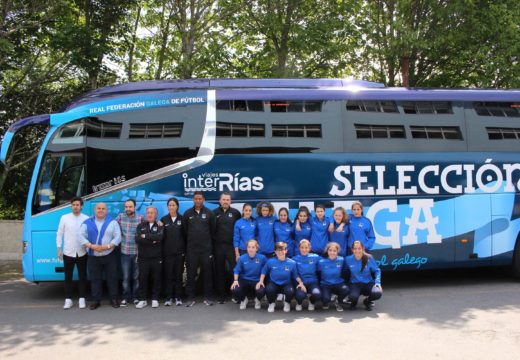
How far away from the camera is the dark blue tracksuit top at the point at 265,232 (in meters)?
7.76

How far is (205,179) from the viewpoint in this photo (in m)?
7.98

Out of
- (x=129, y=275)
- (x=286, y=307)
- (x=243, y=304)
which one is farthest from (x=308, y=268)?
(x=129, y=275)

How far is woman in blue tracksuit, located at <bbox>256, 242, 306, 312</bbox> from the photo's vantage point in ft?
23.4

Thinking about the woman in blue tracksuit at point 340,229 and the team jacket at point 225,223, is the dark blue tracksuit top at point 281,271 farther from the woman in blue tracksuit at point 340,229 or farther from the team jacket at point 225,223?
the woman in blue tracksuit at point 340,229

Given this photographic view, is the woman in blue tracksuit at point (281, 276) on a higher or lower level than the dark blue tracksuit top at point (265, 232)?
lower

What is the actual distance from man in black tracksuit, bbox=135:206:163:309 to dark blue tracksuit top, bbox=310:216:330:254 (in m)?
2.33

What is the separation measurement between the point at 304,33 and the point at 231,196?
23.5 ft

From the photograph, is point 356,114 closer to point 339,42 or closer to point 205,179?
point 205,179

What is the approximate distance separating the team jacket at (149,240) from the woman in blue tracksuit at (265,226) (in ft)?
4.86

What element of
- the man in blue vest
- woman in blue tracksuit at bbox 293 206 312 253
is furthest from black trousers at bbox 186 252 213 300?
woman in blue tracksuit at bbox 293 206 312 253

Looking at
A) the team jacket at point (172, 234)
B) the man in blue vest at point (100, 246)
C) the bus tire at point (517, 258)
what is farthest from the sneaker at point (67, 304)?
the bus tire at point (517, 258)

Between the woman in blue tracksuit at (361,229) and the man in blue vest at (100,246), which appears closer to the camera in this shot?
the man in blue vest at (100,246)

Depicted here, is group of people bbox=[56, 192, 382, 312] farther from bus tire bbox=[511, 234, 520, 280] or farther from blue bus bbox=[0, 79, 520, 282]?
bus tire bbox=[511, 234, 520, 280]

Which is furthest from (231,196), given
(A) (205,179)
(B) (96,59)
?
(B) (96,59)
